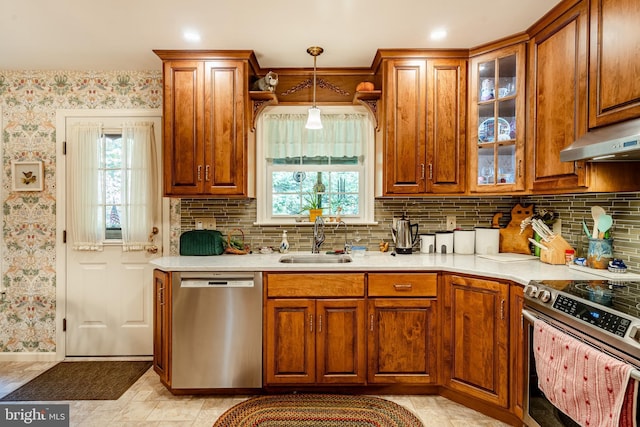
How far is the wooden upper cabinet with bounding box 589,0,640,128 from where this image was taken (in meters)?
1.67

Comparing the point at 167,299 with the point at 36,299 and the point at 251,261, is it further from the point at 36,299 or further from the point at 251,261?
the point at 36,299

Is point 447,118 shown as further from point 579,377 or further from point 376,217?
point 579,377

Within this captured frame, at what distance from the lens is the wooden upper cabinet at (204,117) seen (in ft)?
8.91

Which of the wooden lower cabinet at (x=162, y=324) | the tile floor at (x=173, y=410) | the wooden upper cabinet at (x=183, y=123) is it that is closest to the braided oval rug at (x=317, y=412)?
the tile floor at (x=173, y=410)

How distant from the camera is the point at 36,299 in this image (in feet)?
10.3

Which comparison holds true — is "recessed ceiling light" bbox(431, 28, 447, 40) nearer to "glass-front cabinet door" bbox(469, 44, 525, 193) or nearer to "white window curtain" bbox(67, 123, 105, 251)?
"glass-front cabinet door" bbox(469, 44, 525, 193)

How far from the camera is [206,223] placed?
3.11 m

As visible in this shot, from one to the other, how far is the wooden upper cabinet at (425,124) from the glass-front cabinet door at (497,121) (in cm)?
8

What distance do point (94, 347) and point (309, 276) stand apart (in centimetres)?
213

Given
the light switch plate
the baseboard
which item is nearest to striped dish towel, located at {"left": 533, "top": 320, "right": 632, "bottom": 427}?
the light switch plate

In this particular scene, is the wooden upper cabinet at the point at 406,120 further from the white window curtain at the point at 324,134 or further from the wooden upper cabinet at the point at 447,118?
the white window curtain at the point at 324,134

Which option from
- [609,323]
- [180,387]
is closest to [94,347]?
[180,387]

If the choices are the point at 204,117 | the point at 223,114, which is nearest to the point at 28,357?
the point at 204,117

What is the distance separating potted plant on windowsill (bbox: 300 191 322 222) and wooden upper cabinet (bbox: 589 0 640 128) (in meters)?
1.94
